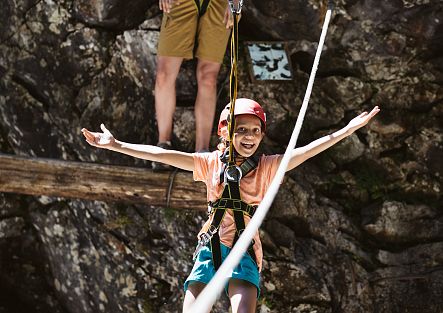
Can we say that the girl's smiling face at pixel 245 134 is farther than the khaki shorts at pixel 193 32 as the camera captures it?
No

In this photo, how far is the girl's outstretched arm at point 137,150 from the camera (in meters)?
3.85

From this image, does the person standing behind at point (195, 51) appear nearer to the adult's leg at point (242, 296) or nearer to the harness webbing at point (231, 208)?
the harness webbing at point (231, 208)

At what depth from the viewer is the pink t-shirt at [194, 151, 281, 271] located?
405 centimetres

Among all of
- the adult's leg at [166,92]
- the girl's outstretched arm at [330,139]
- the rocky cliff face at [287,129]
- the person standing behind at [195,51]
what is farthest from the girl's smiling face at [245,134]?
the rocky cliff face at [287,129]

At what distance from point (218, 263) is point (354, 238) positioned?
271 centimetres

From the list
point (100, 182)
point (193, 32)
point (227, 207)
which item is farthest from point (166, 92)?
point (227, 207)

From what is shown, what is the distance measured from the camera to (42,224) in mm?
7012

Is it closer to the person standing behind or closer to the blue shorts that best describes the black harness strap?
the blue shorts

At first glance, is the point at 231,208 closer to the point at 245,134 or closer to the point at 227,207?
the point at 227,207

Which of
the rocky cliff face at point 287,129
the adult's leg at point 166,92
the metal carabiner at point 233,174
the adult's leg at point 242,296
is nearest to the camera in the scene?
the adult's leg at point 242,296

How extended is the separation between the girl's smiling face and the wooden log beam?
172cm

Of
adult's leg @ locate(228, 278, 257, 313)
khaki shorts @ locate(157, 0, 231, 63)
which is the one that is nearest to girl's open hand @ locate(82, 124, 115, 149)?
adult's leg @ locate(228, 278, 257, 313)

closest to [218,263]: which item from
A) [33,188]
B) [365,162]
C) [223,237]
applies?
[223,237]

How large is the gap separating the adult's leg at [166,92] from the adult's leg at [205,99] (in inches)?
7.8
